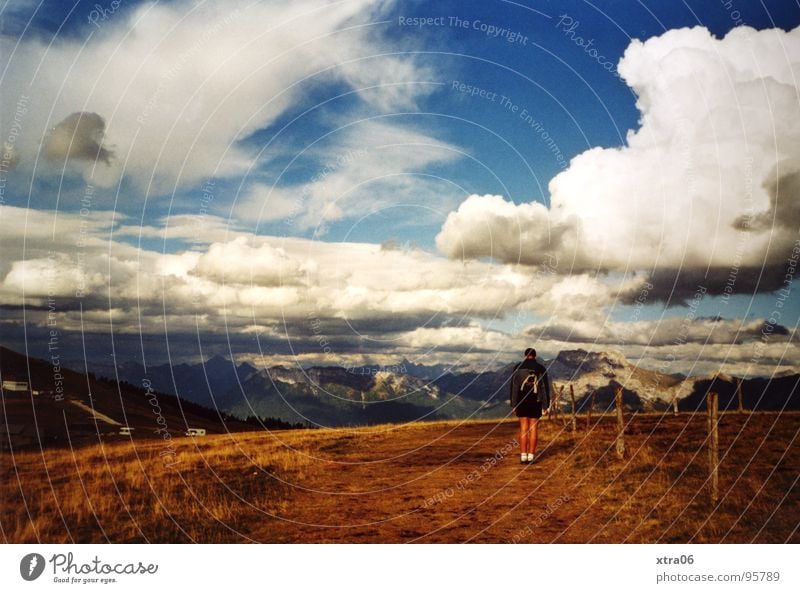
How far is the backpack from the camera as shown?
14.4 metres

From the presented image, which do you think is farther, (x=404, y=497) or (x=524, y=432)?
(x=524, y=432)

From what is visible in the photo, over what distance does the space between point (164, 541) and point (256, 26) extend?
10852 millimetres

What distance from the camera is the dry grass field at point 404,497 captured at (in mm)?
12633

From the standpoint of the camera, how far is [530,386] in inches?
572

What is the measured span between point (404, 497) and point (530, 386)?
3.60m

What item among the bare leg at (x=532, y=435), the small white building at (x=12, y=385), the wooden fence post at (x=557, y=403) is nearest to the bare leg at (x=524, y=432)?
the bare leg at (x=532, y=435)

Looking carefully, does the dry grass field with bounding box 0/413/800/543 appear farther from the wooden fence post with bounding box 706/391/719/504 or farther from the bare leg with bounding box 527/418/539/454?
the bare leg with bounding box 527/418/539/454

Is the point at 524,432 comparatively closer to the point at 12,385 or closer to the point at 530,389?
the point at 530,389

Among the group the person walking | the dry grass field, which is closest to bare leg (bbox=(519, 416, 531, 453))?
the person walking

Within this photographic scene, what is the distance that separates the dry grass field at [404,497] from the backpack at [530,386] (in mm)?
1710

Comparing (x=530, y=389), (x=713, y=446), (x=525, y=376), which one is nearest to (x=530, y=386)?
(x=530, y=389)

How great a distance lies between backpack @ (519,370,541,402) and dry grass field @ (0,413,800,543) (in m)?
1.71
